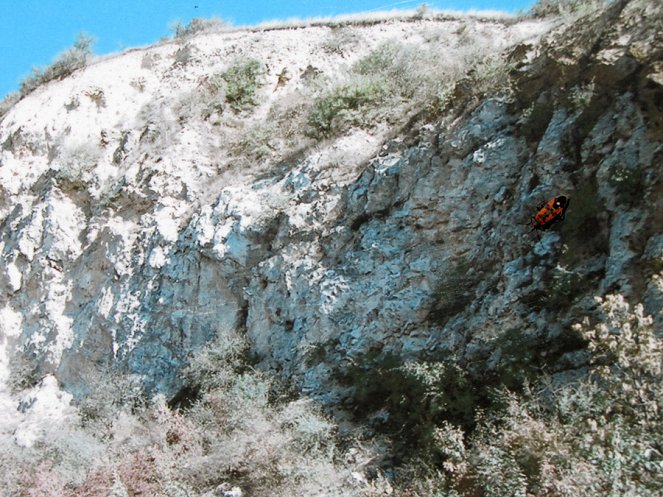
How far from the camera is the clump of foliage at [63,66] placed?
746 inches

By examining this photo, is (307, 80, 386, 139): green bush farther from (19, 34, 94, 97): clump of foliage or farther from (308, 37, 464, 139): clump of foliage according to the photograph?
(19, 34, 94, 97): clump of foliage

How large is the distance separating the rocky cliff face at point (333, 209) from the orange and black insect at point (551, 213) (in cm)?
11

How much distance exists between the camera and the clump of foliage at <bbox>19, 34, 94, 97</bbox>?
1894cm

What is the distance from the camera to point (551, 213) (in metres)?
7.50

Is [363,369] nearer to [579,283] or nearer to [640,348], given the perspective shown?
[579,283]

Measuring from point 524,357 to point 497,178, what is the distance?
2.97 m

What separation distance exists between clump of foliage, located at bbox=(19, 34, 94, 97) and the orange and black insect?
627 inches

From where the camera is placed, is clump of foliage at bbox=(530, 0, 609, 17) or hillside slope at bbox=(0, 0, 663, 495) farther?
clump of foliage at bbox=(530, 0, 609, 17)

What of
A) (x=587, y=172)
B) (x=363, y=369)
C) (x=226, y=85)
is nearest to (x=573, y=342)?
(x=587, y=172)

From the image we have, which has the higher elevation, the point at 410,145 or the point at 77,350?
the point at 410,145

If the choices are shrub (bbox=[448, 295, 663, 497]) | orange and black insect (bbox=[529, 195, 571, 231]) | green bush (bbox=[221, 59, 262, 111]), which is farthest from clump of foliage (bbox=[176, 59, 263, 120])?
shrub (bbox=[448, 295, 663, 497])

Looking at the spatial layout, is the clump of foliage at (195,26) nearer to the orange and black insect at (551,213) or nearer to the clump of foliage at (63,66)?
the clump of foliage at (63,66)

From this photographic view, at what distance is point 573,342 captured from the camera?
673cm

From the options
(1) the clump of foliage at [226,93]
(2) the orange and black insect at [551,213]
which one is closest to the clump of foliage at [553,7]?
(1) the clump of foliage at [226,93]
